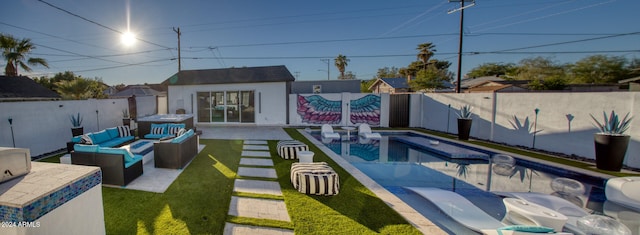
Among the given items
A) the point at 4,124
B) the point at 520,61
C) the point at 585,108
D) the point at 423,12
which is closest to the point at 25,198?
the point at 4,124

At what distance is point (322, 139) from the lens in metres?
10.8

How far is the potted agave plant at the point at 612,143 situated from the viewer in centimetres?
575

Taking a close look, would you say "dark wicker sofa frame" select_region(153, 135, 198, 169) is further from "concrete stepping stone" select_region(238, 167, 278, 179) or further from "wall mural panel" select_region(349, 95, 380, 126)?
"wall mural panel" select_region(349, 95, 380, 126)

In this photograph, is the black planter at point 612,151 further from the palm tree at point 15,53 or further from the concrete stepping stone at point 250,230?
the palm tree at point 15,53

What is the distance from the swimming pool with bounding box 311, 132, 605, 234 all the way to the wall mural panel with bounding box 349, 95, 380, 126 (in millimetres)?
4411

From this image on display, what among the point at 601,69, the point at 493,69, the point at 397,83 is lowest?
the point at 397,83

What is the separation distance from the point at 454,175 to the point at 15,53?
2777 cm

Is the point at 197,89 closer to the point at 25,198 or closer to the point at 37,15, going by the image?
the point at 37,15

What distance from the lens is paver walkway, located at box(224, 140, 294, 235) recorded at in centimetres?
327

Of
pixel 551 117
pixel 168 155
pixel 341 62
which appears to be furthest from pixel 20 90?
pixel 341 62

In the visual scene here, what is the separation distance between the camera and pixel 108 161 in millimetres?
4723

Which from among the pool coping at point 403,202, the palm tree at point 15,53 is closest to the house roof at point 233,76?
the pool coping at point 403,202

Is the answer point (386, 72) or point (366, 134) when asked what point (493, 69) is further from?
point (366, 134)

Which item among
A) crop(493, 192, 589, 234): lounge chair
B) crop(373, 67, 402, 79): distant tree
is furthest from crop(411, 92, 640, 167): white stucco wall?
crop(373, 67, 402, 79): distant tree
